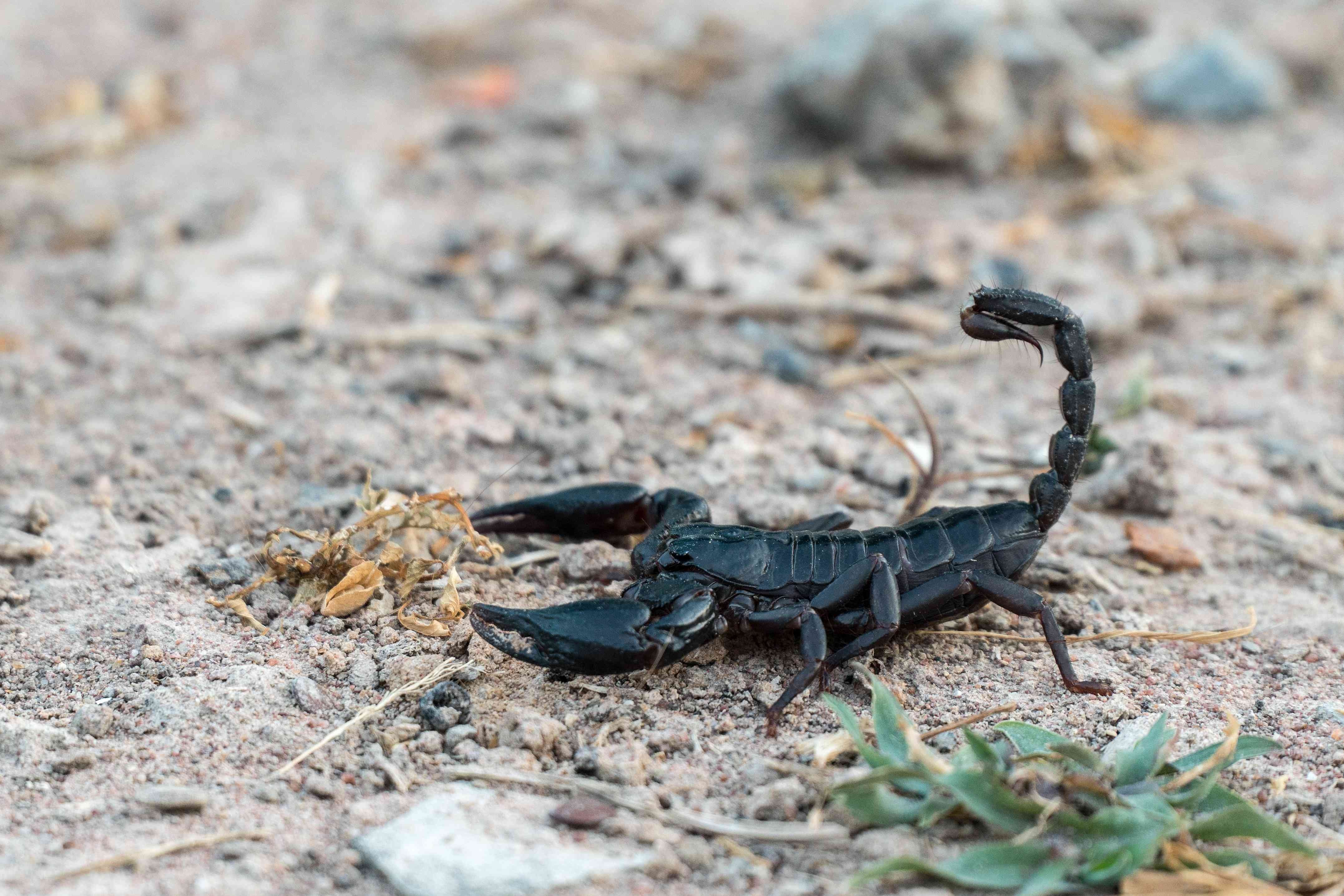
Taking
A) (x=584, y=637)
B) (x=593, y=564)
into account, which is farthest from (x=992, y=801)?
(x=593, y=564)

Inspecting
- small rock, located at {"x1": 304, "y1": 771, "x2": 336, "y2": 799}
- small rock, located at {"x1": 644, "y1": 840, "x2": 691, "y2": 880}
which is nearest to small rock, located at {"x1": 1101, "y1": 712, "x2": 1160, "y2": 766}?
small rock, located at {"x1": 644, "y1": 840, "x2": 691, "y2": 880}

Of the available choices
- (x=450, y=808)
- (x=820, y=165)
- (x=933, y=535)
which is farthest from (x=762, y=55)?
(x=450, y=808)

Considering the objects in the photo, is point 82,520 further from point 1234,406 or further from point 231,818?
point 1234,406

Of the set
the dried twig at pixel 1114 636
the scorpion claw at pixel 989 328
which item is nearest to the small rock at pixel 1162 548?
the dried twig at pixel 1114 636

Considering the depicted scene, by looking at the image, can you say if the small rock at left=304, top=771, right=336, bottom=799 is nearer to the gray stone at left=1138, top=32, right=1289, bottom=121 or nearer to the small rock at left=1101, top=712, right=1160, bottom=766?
the small rock at left=1101, top=712, right=1160, bottom=766

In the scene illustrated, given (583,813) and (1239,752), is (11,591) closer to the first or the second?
(583,813)
